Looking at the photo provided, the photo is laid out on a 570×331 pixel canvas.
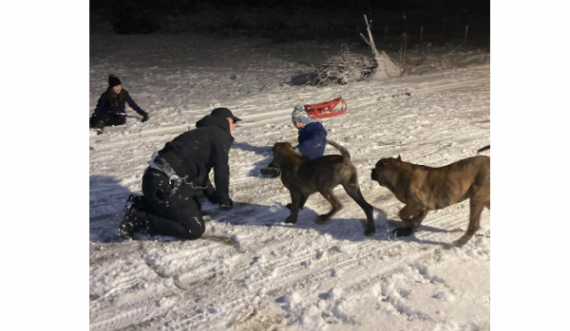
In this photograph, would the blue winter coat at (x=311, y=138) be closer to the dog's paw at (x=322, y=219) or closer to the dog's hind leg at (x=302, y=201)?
the dog's hind leg at (x=302, y=201)

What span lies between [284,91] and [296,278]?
5.38 metres

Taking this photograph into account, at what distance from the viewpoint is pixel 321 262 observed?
3.45 m

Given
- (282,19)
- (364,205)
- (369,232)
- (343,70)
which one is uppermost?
(282,19)

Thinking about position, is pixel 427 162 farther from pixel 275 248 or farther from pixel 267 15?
pixel 267 15

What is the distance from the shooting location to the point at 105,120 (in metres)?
6.42

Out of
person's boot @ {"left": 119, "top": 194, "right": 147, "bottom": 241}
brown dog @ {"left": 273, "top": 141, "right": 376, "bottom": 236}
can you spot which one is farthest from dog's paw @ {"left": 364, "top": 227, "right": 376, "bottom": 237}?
person's boot @ {"left": 119, "top": 194, "right": 147, "bottom": 241}

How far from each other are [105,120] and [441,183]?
15.7 feet

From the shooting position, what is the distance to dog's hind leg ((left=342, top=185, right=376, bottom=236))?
3.64 metres

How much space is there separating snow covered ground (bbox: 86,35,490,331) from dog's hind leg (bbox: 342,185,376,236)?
82mm

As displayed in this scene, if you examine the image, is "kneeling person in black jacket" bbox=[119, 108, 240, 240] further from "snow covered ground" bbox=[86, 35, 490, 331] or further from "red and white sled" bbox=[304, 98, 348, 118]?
"red and white sled" bbox=[304, 98, 348, 118]

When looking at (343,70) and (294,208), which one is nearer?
(294,208)

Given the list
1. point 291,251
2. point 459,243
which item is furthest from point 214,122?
point 459,243

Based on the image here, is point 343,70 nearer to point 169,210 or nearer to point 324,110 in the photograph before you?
point 324,110

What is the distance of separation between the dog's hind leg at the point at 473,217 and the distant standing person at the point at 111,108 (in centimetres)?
470
